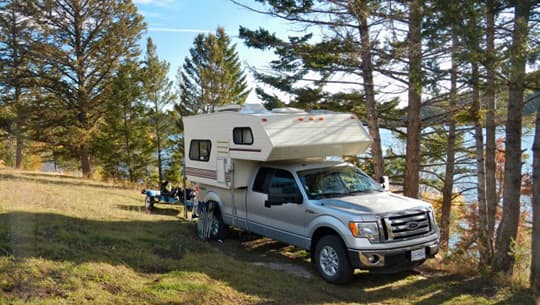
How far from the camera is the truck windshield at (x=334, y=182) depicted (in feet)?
24.2

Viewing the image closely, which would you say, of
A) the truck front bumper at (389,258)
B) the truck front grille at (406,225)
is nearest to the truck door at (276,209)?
the truck front bumper at (389,258)

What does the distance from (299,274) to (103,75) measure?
17725 millimetres

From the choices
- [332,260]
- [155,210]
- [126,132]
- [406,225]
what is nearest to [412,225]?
[406,225]

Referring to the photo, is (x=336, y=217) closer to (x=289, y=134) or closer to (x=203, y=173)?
(x=289, y=134)

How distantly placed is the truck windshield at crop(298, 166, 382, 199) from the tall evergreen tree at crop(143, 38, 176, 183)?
17943 mm

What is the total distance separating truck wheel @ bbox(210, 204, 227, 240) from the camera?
927cm

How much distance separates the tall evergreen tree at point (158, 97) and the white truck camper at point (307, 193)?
15.9m

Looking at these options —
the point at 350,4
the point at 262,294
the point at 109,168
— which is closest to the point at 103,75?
the point at 109,168

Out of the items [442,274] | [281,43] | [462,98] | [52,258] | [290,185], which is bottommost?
[442,274]

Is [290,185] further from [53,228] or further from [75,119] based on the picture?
[75,119]

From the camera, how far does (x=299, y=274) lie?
706cm

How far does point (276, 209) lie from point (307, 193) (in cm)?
81

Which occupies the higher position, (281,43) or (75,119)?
(281,43)

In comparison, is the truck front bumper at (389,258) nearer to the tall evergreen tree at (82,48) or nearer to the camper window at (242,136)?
the camper window at (242,136)
